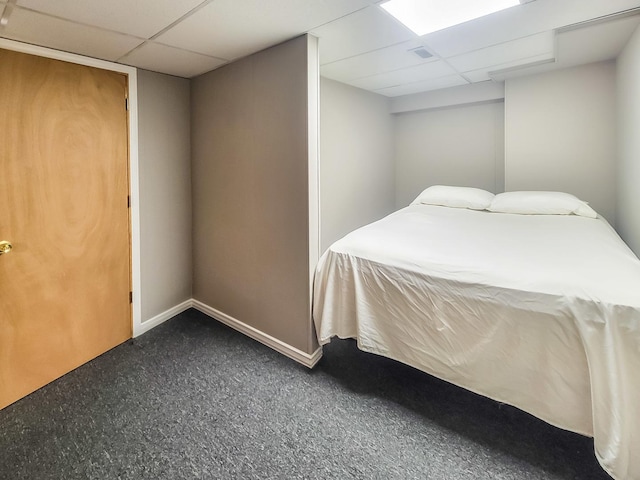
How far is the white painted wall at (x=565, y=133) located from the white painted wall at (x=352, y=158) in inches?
55.3

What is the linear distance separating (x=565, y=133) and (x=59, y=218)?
175 inches

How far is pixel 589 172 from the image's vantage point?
3061 mm

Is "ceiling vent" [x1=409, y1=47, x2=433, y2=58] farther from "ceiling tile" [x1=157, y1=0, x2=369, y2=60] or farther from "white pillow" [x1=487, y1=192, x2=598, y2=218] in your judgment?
"white pillow" [x1=487, y1=192, x2=598, y2=218]

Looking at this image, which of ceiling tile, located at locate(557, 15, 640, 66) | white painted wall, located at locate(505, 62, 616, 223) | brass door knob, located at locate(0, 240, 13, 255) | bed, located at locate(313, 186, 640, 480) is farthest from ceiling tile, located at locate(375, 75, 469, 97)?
brass door knob, located at locate(0, 240, 13, 255)

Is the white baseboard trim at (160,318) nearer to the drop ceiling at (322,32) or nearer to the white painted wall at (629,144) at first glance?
the drop ceiling at (322,32)

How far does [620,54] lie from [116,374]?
467cm

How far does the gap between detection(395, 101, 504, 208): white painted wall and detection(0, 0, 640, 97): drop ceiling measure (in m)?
0.92

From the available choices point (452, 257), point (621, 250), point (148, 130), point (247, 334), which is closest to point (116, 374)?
point (247, 334)

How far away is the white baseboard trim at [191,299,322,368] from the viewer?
2.24 metres

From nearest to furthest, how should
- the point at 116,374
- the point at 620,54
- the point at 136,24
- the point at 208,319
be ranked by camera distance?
the point at 136,24, the point at 116,374, the point at 620,54, the point at 208,319

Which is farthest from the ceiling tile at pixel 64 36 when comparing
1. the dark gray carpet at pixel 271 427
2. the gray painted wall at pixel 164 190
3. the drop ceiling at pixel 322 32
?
the dark gray carpet at pixel 271 427

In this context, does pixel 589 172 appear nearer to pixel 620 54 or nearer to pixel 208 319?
pixel 620 54

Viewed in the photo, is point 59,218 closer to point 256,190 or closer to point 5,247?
point 5,247

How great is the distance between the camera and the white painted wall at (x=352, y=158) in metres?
3.17
